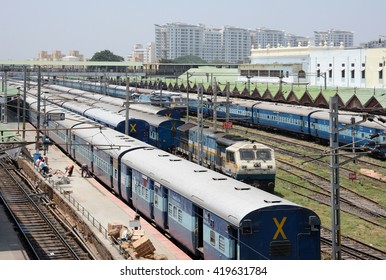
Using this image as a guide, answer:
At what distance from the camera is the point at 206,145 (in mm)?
32906

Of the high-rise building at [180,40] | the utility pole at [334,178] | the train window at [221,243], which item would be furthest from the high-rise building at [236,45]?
the train window at [221,243]

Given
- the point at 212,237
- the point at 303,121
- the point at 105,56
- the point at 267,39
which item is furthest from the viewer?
the point at 105,56

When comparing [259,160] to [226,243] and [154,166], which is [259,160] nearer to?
[154,166]

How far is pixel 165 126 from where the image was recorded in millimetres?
39500

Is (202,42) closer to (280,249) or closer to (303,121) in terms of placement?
(303,121)

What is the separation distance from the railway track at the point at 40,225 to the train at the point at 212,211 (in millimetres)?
2475

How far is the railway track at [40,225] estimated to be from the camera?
21.6 meters

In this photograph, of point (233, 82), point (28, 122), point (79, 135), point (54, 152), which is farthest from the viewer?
point (233, 82)

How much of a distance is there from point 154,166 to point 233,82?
189ft

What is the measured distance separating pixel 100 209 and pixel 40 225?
2.23 metres

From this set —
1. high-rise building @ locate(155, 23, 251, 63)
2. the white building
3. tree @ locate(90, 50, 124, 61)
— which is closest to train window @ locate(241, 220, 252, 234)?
the white building

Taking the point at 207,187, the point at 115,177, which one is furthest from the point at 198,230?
the point at 115,177

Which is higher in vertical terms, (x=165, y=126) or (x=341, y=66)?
(x=341, y=66)
